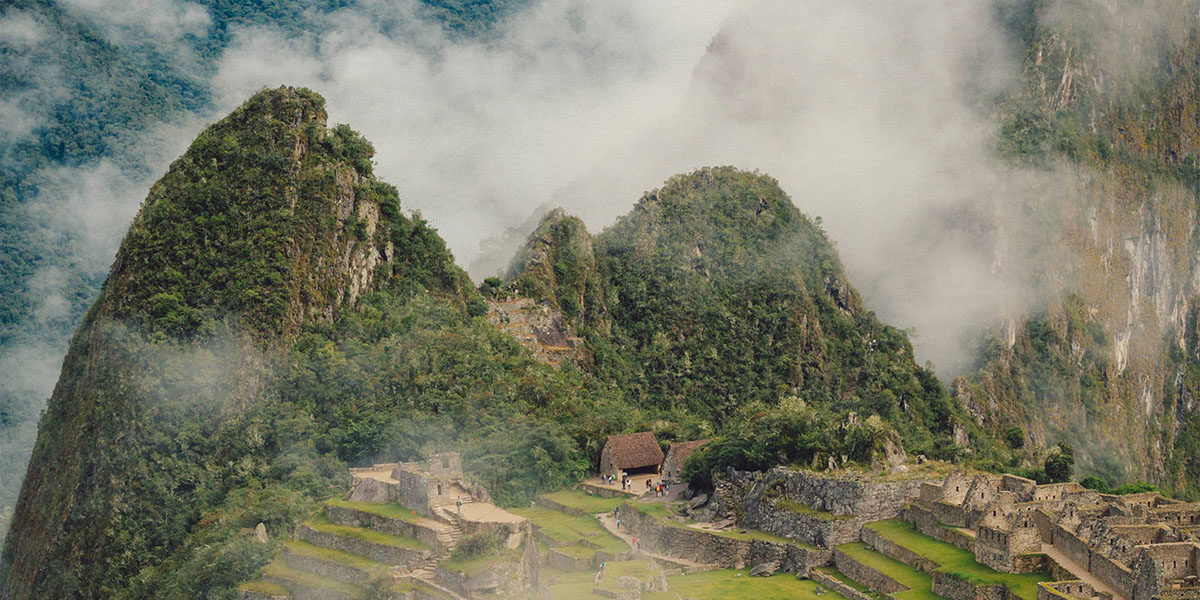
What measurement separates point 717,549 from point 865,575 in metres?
6.42

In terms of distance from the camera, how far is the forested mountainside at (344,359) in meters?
58.5

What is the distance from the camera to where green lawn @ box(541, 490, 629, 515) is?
53.5m

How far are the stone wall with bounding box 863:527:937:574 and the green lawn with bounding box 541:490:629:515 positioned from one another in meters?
11.5

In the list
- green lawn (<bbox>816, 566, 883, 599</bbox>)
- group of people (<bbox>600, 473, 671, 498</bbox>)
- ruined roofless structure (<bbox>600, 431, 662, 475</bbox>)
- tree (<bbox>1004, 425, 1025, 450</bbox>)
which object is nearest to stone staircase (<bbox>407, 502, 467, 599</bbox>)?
green lawn (<bbox>816, 566, 883, 599</bbox>)

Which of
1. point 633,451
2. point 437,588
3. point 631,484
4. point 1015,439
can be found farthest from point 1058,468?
point 437,588

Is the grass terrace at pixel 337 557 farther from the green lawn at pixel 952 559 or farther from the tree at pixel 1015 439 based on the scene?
the tree at pixel 1015 439

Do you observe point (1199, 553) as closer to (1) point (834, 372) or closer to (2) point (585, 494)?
(2) point (585, 494)

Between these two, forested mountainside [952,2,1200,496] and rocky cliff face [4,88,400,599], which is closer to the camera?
rocky cliff face [4,88,400,599]

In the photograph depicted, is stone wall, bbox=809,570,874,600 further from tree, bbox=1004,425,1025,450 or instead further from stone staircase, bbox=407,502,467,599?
tree, bbox=1004,425,1025,450

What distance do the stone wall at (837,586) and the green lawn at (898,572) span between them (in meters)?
0.85

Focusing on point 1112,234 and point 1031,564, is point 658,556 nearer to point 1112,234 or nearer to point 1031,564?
point 1031,564

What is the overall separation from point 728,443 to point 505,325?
2696 centimetres

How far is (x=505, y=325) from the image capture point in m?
78.5

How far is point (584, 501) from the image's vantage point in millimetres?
55062
